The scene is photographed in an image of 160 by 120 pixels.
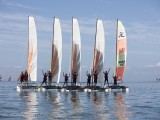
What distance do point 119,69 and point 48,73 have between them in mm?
10356

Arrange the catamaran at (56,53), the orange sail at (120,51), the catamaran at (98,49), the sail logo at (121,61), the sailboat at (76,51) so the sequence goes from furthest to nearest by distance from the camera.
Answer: the sail logo at (121,61)
the orange sail at (120,51)
the catamaran at (98,49)
the catamaran at (56,53)
the sailboat at (76,51)

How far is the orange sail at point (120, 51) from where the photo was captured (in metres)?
55.3

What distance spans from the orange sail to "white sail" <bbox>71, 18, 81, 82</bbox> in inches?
221

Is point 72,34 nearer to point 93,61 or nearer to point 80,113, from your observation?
point 93,61

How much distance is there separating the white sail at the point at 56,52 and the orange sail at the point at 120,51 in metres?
8.22

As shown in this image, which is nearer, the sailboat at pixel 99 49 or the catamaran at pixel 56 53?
the catamaran at pixel 56 53

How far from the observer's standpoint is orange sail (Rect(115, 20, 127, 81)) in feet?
181

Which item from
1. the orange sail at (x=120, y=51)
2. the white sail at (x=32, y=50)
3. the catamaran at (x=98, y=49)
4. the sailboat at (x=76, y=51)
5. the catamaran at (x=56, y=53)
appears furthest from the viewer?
the orange sail at (x=120, y=51)

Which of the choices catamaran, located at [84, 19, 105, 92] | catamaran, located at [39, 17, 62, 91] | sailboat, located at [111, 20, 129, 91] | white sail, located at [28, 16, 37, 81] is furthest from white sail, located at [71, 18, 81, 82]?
sailboat, located at [111, 20, 129, 91]

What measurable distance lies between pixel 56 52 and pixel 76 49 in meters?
2.77

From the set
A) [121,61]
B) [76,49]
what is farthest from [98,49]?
[121,61]

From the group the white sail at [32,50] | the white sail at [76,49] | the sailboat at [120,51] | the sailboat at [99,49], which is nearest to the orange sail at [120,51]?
the sailboat at [120,51]

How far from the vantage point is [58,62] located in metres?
53.9

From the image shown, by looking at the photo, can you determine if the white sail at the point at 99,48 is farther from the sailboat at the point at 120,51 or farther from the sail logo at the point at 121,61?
the sail logo at the point at 121,61
